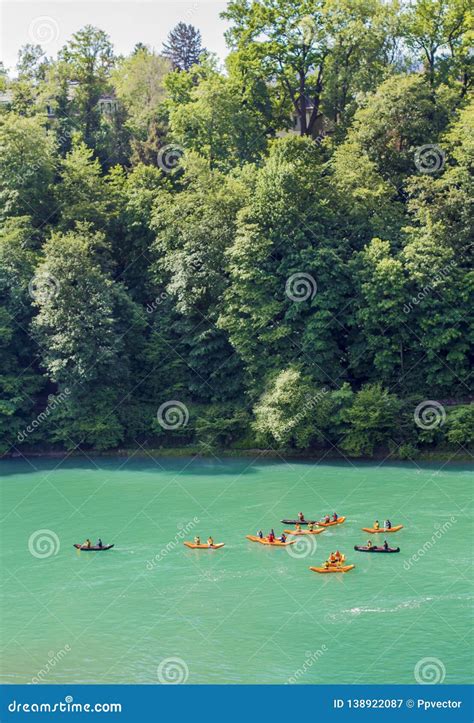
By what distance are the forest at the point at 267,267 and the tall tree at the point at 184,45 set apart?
107 ft

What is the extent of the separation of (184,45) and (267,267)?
50.1 m

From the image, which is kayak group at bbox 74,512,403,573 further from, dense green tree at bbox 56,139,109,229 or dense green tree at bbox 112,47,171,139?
dense green tree at bbox 112,47,171,139

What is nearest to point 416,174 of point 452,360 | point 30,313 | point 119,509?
point 452,360

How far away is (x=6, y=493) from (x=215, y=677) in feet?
79.8

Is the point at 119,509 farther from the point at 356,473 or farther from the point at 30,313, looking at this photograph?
the point at 30,313

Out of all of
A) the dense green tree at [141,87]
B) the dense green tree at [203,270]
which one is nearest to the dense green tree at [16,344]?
the dense green tree at [203,270]

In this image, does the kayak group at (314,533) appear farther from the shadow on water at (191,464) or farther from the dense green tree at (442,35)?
the dense green tree at (442,35)

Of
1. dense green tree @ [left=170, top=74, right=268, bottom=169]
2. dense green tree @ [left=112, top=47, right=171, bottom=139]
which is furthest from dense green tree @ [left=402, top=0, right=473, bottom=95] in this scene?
dense green tree @ [left=112, top=47, right=171, bottom=139]

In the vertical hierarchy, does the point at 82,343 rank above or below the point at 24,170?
below

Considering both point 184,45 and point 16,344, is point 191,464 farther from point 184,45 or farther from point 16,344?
point 184,45

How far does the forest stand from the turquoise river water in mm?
5187

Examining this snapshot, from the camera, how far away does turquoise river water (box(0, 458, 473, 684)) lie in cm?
3164

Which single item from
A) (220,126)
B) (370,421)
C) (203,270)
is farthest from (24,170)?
(370,421)

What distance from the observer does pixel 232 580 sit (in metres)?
39.0
